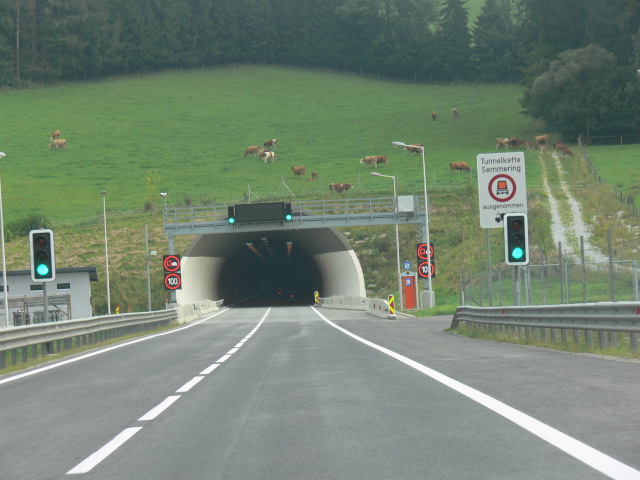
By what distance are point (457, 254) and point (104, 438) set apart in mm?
50976

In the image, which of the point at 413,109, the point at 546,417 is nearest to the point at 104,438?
the point at 546,417

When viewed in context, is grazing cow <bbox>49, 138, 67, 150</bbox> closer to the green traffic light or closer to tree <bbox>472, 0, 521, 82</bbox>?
tree <bbox>472, 0, 521, 82</bbox>

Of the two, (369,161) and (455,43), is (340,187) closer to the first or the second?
(369,161)

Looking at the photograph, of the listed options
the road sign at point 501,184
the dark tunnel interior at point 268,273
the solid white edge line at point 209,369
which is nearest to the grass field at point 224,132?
the dark tunnel interior at point 268,273

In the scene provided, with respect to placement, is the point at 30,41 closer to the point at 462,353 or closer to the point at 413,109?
the point at 413,109

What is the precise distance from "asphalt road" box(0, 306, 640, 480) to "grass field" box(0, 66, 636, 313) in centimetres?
3987

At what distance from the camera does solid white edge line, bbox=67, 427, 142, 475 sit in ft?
20.5

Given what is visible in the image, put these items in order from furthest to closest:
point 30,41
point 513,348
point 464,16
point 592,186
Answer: point 464,16 → point 30,41 → point 592,186 → point 513,348

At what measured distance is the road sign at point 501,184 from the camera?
20.3m

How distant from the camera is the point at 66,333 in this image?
797 inches

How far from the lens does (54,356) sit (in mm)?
18594

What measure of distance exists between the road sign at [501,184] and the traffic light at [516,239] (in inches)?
76.3

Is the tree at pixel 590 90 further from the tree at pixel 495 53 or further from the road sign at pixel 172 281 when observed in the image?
the tree at pixel 495 53

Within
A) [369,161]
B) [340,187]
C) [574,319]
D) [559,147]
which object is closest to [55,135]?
[369,161]
